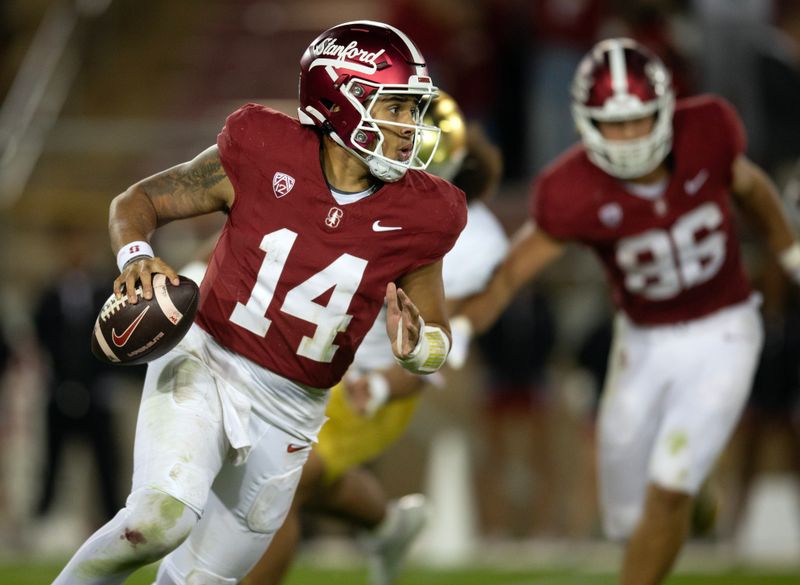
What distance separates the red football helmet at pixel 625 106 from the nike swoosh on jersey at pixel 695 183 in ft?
0.42

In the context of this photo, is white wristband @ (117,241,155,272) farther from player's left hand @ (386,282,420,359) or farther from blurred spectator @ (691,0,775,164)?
blurred spectator @ (691,0,775,164)

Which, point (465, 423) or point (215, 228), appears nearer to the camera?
point (465, 423)

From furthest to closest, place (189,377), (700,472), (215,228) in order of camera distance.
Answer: (215,228)
(700,472)
(189,377)

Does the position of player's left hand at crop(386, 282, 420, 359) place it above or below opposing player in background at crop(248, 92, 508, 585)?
above

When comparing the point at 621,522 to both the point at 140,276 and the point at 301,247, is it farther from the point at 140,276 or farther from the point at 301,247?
the point at 140,276

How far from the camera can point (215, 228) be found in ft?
29.7

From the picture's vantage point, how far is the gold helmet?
4.82 m

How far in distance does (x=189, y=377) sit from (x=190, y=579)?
1.83ft

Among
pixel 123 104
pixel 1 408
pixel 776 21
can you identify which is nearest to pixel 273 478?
pixel 1 408

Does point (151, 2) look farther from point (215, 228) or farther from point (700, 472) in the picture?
point (700, 472)

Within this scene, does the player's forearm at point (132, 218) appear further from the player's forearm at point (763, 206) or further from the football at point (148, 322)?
the player's forearm at point (763, 206)

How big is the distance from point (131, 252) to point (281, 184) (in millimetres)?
441

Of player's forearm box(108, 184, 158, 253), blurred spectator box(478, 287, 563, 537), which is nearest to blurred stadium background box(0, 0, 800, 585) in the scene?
blurred spectator box(478, 287, 563, 537)

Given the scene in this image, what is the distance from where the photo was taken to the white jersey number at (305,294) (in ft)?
11.8
